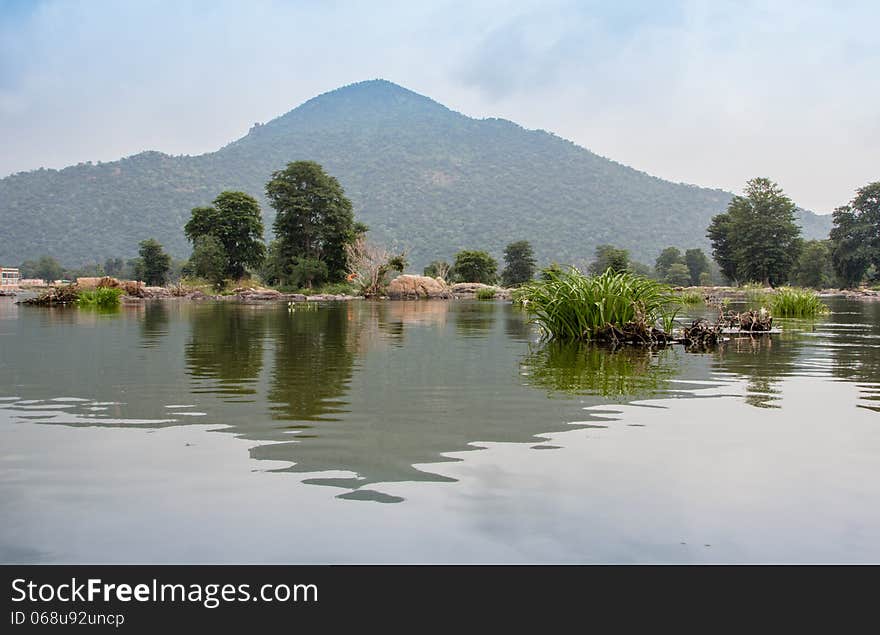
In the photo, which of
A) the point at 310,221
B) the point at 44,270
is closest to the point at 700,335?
the point at 310,221

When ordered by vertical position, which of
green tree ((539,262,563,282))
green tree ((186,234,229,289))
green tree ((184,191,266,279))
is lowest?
green tree ((539,262,563,282))

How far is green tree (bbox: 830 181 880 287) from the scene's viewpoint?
97625 millimetres

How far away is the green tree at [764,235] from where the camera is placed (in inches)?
3597

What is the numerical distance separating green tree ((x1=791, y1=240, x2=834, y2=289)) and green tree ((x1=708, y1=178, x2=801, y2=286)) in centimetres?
1564

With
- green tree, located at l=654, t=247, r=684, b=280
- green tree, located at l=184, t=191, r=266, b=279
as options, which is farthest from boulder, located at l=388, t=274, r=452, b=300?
green tree, located at l=654, t=247, r=684, b=280

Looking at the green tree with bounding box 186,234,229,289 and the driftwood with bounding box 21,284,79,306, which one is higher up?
the green tree with bounding box 186,234,229,289

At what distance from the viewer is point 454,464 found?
5035mm

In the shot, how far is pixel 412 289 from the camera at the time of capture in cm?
5988

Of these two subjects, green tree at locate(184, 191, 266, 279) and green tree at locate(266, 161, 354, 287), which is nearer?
green tree at locate(184, 191, 266, 279)

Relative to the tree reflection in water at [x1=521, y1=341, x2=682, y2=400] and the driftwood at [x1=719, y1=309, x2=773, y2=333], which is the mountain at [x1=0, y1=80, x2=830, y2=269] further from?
the tree reflection in water at [x1=521, y1=341, x2=682, y2=400]

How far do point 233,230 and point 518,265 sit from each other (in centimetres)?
3961

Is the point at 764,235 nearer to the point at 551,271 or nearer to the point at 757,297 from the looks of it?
the point at 757,297
